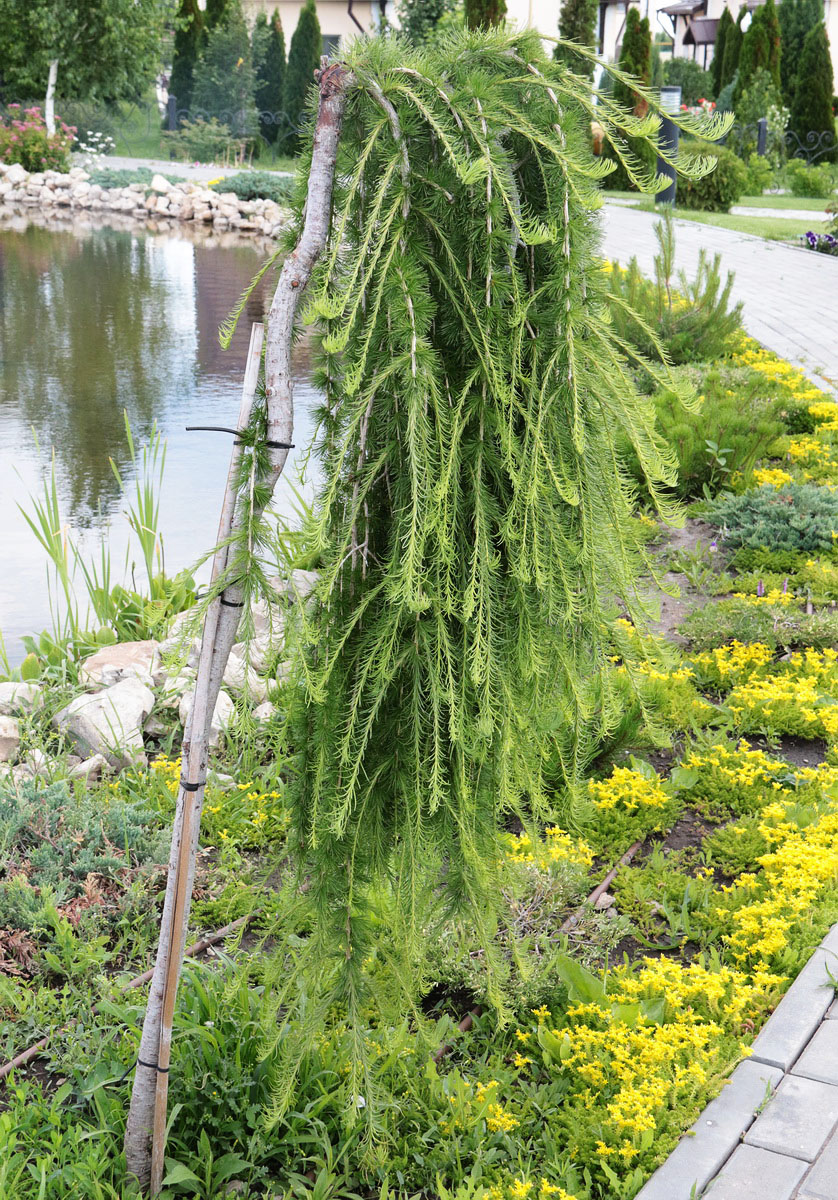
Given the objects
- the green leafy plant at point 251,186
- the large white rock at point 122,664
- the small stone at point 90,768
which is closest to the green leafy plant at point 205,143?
the green leafy plant at point 251,186

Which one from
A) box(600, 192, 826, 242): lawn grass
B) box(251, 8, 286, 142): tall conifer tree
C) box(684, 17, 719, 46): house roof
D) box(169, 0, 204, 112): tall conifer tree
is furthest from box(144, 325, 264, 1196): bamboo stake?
box(684, 17, 719, 46): house roof

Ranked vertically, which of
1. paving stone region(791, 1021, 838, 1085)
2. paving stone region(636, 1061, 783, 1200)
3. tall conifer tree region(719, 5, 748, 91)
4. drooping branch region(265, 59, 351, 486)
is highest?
tall conifer tree region(719, 5, 748, 91)

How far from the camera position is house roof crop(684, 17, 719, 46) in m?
41.8

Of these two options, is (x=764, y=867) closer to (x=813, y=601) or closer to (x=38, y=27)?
(x=813, y=601)

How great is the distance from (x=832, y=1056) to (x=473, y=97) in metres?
2.26

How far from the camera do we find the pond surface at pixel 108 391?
6039 millimetres

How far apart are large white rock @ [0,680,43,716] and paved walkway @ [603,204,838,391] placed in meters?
5.93

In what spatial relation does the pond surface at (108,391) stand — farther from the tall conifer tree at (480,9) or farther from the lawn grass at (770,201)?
the tall conifer tree at (480,9)

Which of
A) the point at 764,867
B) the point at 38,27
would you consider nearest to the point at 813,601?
the point at 764,867

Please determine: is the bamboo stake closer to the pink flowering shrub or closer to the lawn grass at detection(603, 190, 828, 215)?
the lawn grass at detection(603, 190, 828, 215)

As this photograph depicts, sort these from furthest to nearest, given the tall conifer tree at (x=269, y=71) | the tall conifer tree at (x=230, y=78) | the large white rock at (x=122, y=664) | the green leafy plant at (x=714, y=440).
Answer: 1. the tall conifer tree at (x=269, y=71)
2. the tall conifer tree at (x=230, y=78)
3. the green leafy plant at (x=714, y=440)
4. the large white rock at (x=122, y=664)

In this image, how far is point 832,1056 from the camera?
8.18 feet

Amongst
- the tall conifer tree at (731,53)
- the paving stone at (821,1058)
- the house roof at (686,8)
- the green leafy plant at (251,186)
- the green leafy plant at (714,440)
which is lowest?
the paving stone at (821,1058)

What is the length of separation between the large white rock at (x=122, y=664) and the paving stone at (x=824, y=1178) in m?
2.75
